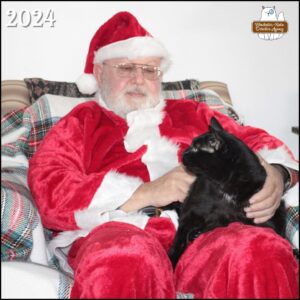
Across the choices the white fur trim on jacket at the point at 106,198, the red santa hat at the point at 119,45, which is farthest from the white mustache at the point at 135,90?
the white fur trim on jacket at the point at 106,198

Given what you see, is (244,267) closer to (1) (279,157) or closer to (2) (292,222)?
(2) (292,222)

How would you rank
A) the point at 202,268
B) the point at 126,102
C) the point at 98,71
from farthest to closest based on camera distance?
the point at 98,71
the point at 126,102
the point at 202,268

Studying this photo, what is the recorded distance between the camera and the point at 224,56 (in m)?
2.02

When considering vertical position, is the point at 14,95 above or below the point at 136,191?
above

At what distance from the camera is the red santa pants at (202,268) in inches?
32.9

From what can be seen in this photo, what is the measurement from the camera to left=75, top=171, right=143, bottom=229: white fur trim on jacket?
1.18 meters

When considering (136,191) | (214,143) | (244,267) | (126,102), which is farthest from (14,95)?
(244,267)

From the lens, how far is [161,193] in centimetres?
121

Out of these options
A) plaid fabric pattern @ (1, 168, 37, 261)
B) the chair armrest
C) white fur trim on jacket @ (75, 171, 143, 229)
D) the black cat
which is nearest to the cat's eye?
the black cat

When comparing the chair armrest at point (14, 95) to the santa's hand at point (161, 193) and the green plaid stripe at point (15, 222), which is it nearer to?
the green plaid stripe at point (15, 222)

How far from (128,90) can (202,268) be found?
741mm

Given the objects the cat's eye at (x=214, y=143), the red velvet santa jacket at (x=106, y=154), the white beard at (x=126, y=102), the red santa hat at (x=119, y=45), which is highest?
the red santa hat at (x=119, y=45)

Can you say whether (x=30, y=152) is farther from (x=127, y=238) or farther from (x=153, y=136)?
(x=127, y=238)

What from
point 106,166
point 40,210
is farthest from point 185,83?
point 40,210
